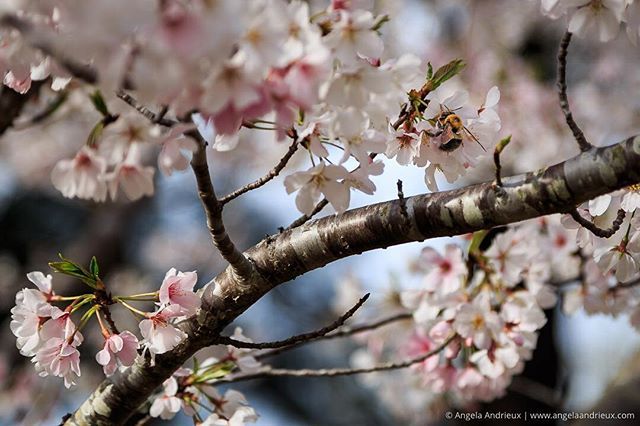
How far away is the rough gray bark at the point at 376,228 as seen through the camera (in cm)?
81

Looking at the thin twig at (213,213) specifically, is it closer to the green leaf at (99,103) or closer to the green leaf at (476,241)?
the green leaf at (99,103)

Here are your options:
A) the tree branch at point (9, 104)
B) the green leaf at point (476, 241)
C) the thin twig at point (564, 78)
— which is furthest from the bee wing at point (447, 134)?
the tree branch at point (9, 104)

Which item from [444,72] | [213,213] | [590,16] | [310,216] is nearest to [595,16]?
[590,16]

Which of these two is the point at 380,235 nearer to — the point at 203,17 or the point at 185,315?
the point at 185,315

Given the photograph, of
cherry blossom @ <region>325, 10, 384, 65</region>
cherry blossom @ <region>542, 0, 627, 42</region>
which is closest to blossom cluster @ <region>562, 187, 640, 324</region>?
cherry blossom @ <region>542, 0, 627, 42</region>

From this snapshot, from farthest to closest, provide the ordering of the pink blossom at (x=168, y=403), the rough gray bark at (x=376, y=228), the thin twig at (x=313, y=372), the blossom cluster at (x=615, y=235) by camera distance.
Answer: the thin twig at (x=313, y=372) → the pink blossom at (x=168, y=403) → the blossom cluster at (x=615, y=235) → the rough gray bark at (x=376, y=228)

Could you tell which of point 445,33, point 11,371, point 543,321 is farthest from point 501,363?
point 445,33

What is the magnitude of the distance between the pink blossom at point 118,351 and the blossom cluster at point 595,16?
767 mm

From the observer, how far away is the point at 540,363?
2.73 m

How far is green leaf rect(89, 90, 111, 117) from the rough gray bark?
1.05ft

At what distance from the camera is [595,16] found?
34.7 inches

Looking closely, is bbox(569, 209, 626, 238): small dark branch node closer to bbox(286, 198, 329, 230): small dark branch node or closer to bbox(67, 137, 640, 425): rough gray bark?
bbox(67, 137, 640, 425): rough gray bark

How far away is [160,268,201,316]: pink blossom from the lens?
0.99 metres

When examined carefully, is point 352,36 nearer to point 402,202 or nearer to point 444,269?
point 402,202
